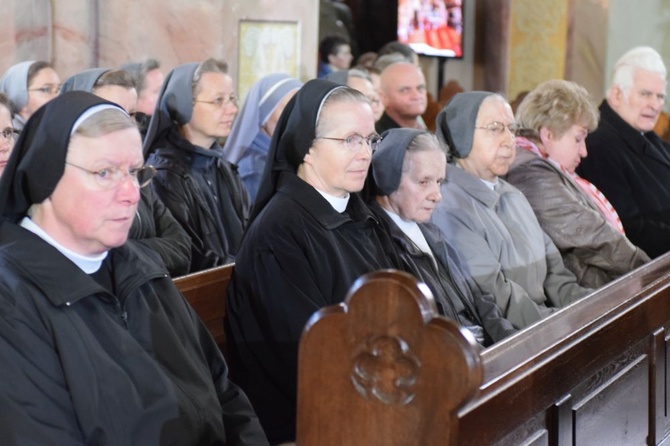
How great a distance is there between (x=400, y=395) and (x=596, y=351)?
1217 mm

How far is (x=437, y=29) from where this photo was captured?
13008 mm

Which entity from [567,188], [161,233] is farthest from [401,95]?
[161,233]

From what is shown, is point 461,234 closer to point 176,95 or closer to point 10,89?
point 176,95

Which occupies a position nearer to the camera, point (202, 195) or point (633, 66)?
point (202, 195)

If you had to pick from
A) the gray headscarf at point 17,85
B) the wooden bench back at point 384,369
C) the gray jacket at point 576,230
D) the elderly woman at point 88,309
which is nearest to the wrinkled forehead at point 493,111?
the gray jacket at point 576,230

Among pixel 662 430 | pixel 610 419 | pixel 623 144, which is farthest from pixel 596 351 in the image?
pixel 623 144

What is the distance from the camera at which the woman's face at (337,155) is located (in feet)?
11.4

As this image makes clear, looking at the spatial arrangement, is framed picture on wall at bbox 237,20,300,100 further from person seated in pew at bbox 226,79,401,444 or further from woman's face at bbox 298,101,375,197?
woman's face at bbox 298,101,375,197

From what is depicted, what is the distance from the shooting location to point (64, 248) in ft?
7.95

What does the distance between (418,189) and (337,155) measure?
54 centimetres

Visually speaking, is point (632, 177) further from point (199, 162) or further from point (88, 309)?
point (88, 309)

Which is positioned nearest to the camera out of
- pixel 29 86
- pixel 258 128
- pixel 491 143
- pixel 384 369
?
pixel 384 369

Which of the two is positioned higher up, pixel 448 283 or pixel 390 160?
pixel 390 160

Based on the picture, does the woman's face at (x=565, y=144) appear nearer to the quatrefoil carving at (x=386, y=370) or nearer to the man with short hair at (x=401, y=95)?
the man with short hair at (x=401, y=95)
